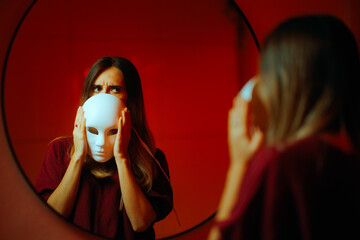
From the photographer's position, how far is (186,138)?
97 cm

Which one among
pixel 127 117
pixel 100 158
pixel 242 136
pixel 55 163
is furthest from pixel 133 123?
pixel 242 136

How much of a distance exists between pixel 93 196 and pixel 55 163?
14cm

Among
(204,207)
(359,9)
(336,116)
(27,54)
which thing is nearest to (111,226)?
(204,207)

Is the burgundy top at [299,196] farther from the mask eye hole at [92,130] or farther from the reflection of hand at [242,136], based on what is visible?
the mask eye hole at [92,130]

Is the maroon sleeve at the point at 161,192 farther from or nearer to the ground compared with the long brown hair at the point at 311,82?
nearer to the ground

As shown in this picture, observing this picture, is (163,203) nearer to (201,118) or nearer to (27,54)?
(201,118)

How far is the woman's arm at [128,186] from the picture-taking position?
34.4 inches

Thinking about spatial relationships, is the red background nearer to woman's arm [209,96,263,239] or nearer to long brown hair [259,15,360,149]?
woman's arm [209,96,263,239]

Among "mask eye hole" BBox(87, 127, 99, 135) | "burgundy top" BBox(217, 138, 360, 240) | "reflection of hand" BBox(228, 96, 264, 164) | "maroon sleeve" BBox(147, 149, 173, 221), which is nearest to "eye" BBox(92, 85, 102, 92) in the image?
"mask eye hole" BBox(87, 127, 99, 135)

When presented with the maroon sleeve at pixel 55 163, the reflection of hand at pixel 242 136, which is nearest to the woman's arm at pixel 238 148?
the reflection of hand at pixel 242 136

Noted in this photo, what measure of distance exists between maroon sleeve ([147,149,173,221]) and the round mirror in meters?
0.02

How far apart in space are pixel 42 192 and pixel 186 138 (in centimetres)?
43

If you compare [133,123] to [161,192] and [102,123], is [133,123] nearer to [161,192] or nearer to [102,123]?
[102,123]

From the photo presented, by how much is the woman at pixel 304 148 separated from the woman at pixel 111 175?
426 mm
